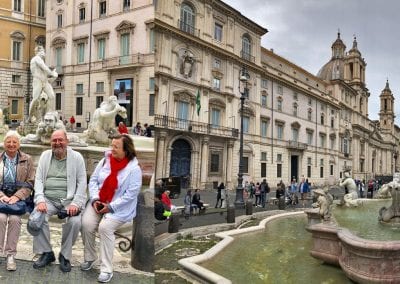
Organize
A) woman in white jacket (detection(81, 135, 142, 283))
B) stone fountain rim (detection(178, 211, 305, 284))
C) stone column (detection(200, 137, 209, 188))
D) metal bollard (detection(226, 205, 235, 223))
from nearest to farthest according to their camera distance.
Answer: stone fountain rim (detection(178, 211, 305, 284)) < woman in white jacket (detection(81, 135, 142, 283)) < stone column (detection(200, 137, 209, 188)) < metal bollard (detection(226, 205, 235, 223))

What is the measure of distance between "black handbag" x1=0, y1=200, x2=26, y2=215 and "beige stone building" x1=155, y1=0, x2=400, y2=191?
3.11 feet

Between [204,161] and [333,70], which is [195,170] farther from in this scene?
[333,70]

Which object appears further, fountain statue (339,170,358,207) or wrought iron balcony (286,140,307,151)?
fountain statue (339,170,358,207)

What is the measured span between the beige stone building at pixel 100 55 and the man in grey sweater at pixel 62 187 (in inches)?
19.9

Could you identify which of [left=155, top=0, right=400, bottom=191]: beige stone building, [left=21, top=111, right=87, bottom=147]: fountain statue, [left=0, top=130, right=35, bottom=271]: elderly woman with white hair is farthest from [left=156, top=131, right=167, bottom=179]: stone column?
[left=21, top=111, right=87, bottom=147]: fountain statue

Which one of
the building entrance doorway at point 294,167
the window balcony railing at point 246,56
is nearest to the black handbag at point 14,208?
the window balcony railing at point 246,56

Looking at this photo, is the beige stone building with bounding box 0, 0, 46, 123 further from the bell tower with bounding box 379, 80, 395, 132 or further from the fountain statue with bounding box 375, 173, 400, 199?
the fountain statue with bounding box 375, 173, 400, 199

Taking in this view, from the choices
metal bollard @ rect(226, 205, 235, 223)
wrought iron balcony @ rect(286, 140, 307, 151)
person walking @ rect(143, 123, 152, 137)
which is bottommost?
metal bollard @ rect(226, 205, 235, 223)

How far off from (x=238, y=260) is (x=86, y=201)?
94 centimetres

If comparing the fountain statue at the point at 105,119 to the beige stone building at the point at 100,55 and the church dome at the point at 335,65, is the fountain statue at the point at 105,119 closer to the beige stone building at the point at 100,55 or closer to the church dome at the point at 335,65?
the beige stone building at the point at 100,55

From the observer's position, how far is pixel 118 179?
1979 mm

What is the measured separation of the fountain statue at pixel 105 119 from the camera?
294 centimetres

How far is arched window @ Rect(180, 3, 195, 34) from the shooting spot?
263cm

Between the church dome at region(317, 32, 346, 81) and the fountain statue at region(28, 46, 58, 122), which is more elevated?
the church dome at region(317, 32, 346, 81)
